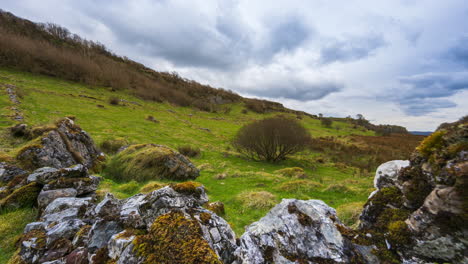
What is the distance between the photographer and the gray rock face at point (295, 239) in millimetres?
3314

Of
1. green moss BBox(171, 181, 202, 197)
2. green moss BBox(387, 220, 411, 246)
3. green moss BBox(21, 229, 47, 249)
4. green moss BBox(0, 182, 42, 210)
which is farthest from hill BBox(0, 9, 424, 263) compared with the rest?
green moss BBox(387, 220, 411, 246)

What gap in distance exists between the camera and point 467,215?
2.55m

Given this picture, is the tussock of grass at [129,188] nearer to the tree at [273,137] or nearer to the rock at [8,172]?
the rock at [8,172]

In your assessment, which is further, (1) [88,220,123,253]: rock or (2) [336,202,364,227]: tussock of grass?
(2) [336,202,364,227]: tussock of grass

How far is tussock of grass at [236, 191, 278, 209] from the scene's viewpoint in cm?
805

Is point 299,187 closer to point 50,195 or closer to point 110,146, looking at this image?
point 50,195

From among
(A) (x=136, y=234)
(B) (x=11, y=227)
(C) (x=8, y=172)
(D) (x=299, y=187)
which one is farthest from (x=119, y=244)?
(D) (x=299, y=187)

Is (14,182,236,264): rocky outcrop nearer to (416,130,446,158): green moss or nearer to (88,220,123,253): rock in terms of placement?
(88,220,123,253): rock

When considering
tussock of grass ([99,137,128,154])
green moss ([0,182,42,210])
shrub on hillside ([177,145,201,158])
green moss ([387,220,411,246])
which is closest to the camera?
green moss ([387,220,411,246])

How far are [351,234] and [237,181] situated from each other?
31.5 feet

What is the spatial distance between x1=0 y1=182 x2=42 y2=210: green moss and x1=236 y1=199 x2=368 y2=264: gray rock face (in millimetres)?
7223

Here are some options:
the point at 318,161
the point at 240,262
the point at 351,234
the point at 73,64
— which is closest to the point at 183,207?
the point at 240,262

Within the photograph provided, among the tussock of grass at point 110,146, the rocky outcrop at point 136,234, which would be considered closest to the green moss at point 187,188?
the rocky outcrop at point 136,234

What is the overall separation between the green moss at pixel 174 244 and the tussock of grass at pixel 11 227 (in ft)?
12.8
